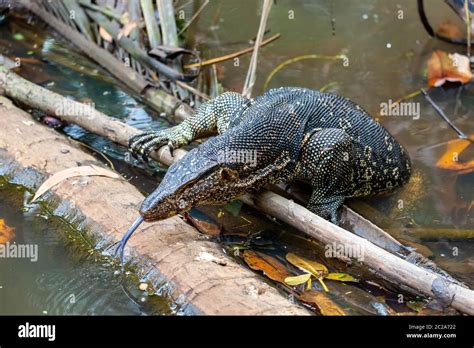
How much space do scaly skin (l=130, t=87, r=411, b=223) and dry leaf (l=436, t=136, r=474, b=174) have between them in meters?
0.56

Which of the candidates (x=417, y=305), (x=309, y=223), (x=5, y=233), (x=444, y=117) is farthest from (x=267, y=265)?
(x=444, y=117)

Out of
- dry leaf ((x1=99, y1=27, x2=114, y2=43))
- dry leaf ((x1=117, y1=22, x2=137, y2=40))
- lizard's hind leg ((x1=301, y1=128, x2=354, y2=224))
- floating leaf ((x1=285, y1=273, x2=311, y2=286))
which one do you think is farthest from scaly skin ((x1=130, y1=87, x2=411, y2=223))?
dry leaf ((x1=99, y1=27, x2=114, y2=43))

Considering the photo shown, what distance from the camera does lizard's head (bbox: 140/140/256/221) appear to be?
15.7ft

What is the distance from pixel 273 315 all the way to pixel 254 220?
1.83 meters

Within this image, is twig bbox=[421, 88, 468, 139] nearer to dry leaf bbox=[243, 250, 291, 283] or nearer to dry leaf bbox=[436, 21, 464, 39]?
dry leaf bbox=[436, 21, 464, 39]

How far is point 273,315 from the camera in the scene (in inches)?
156

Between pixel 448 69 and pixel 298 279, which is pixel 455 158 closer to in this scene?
pixel 448 69

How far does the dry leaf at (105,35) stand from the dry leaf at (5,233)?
326 cm

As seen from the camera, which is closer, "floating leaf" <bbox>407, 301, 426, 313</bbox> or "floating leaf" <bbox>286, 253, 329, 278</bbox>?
"floating leaf" <bbox>407, 301, 426, 313</bbox>

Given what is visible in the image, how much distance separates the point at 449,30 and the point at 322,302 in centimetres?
542

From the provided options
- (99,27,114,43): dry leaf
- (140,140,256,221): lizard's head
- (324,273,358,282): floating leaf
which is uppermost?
(99,27,114,43): dry leaf

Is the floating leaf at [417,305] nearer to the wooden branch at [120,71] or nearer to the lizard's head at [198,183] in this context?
the lizard's head at [198,183]
